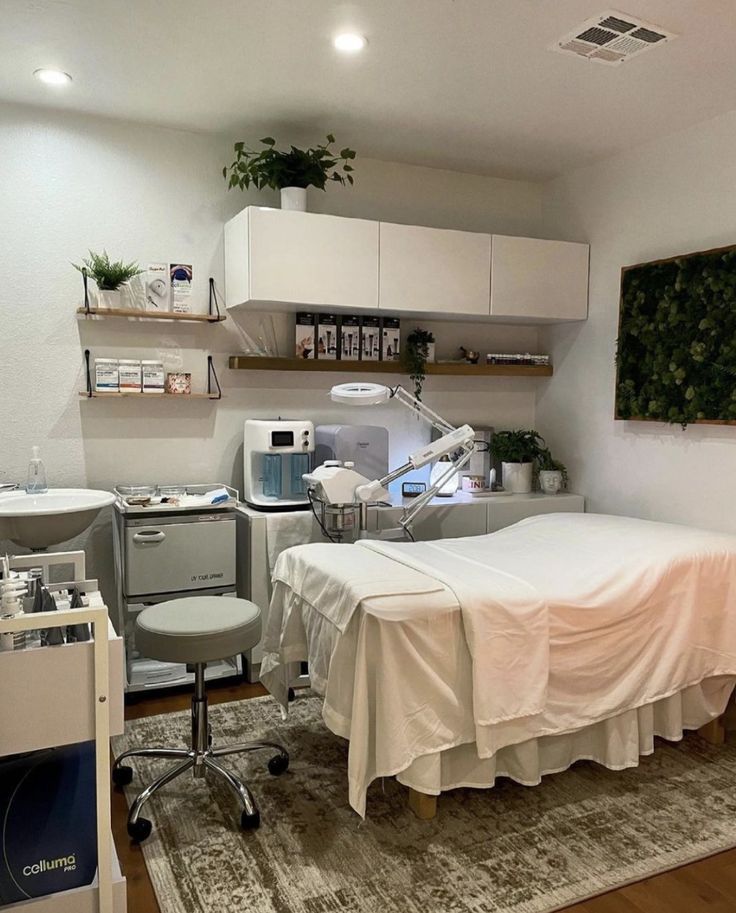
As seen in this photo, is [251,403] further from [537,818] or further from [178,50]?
[537,818]

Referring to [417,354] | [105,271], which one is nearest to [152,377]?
[105,271]

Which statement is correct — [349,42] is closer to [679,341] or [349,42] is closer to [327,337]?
[327,337]

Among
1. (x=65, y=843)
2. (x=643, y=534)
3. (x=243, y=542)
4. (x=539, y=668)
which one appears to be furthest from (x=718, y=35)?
(x=65, y=843)

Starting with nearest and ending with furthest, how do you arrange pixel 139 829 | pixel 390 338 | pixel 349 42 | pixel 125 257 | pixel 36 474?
1. pixel 139 829
2. pixel 349 42
3. pixel 36 474
4. pixel 125 257
5. pixel 390 338

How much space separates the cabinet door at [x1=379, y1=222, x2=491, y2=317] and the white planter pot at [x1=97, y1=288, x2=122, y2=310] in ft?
4.01

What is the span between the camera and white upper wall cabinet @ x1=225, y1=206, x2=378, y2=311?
3328 millimetres

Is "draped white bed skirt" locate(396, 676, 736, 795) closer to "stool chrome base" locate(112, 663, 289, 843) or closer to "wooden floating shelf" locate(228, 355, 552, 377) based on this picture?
"stool chrome base" locate(112, 663, 289, 843)

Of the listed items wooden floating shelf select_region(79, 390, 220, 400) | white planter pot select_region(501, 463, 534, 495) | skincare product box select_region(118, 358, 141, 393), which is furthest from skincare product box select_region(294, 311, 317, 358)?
white planter pot select_region(501, 463, 534, 495)

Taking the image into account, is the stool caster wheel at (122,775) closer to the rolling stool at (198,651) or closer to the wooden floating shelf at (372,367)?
the rolling stool at (198,651)

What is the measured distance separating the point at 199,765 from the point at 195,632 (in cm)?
54

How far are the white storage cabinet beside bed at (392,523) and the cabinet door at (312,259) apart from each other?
1001mm

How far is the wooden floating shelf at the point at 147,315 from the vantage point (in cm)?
337

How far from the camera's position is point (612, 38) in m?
2.58

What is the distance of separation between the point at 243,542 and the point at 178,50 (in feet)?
6.68
